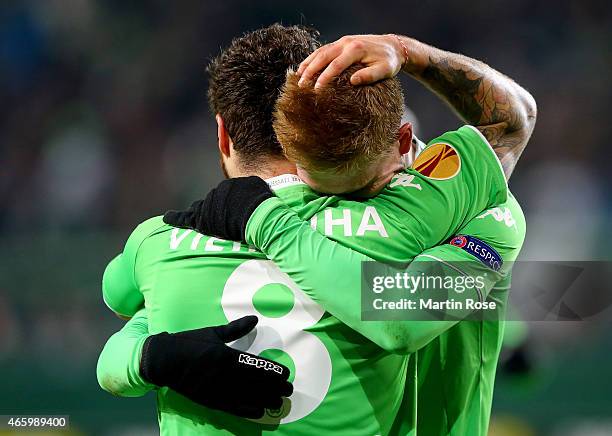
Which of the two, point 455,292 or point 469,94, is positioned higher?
point 469,94

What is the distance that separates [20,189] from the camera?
17.3ft

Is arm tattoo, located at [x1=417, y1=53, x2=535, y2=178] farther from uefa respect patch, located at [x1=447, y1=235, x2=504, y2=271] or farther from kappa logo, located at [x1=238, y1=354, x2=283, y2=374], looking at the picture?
kappa logo, located at [x1=238, y1=354, x2=283, y2=374]

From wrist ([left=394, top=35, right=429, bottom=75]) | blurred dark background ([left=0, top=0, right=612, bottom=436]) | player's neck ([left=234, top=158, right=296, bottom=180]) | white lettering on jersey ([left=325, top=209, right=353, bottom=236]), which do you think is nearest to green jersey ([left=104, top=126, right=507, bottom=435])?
white lettering on jersey ([left=325, top=209, right=353, bottom=236])

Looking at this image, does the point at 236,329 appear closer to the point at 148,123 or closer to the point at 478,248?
the point at 478,248

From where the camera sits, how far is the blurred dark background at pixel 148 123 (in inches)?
185

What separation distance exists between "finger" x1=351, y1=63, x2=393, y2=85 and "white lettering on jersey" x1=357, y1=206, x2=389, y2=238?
0.24m

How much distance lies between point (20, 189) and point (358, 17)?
2.64m

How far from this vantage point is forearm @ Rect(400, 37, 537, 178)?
1658 millimetres

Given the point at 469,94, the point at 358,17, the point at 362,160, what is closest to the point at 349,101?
the point at 362,160

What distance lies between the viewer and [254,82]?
173 centimetres

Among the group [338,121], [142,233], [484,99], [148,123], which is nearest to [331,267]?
[338,121]

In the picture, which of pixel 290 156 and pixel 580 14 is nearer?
pixel 290 156

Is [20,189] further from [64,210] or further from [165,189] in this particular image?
[165,189]

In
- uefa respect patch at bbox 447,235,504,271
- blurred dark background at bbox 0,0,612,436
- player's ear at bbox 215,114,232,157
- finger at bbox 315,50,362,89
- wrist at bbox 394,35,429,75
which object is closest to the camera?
finger at bbox 315,50,362,89
